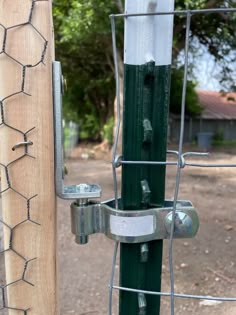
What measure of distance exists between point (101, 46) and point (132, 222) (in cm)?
1008

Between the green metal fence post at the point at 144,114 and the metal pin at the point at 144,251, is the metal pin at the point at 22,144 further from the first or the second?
the metal pin at the point at 144,251

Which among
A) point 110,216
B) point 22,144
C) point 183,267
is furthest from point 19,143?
point 183,267

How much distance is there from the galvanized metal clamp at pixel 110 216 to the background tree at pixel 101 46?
5.23 m

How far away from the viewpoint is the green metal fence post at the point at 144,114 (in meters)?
0.75

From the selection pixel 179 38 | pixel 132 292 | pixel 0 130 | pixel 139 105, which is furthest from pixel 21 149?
pixel 179 38

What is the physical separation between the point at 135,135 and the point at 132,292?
366mm

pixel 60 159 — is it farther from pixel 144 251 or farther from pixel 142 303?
pixel 142 303

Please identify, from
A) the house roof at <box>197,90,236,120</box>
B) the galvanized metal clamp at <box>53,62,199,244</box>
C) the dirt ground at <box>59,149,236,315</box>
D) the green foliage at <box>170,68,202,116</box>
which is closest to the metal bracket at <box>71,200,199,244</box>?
the galvanized metal clamp at <box>53,62,199,244</box>

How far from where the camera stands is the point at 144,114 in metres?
0.78

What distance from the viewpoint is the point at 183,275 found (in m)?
3.05

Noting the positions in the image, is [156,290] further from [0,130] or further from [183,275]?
[183,275]

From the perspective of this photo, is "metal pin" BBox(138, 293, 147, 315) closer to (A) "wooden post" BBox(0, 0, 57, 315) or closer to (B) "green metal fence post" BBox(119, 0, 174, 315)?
(B) "green metal fence post" BBox(119, 0, 174, 315)

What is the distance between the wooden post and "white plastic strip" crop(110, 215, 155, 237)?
0.15 m

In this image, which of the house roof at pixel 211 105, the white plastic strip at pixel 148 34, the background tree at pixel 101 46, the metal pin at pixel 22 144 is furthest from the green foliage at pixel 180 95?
the metal pin at pixel 22 144
